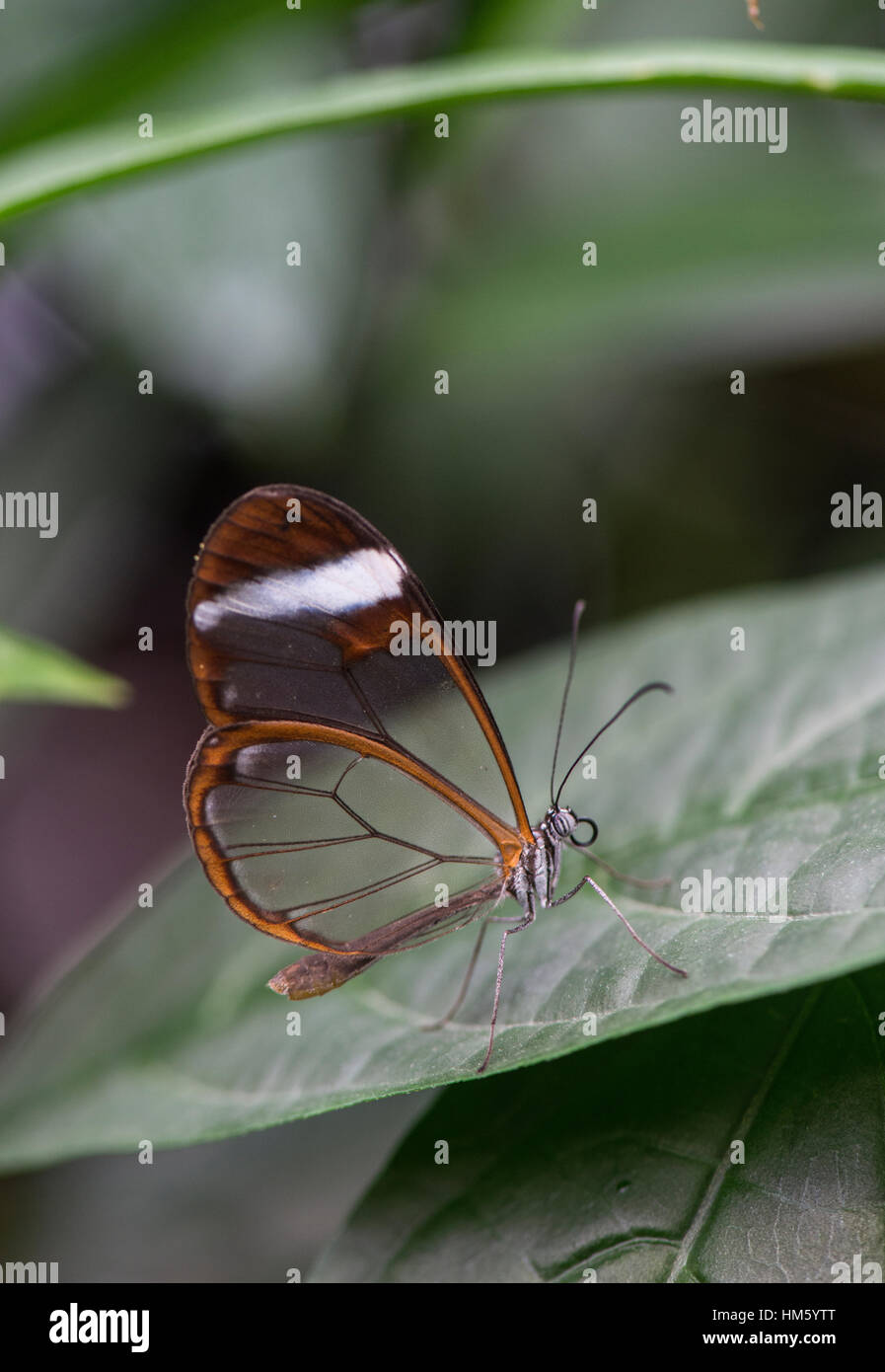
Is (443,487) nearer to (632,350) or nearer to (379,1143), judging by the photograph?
(632,350)

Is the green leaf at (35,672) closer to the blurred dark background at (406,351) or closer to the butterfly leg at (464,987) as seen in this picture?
the butterfly leg at (464,987)

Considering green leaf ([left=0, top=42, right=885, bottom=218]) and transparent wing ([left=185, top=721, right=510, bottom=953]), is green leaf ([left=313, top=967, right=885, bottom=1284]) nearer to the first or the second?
transparent wing ([left=185, top=721, right=510, bottom=953])

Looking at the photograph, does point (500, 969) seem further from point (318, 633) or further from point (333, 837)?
point (318, 633)

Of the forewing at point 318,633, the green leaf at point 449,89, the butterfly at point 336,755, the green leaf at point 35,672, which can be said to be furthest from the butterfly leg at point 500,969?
the green leaf at point 449,89

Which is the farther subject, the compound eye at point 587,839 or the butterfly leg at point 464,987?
the compound eye at point 587,839

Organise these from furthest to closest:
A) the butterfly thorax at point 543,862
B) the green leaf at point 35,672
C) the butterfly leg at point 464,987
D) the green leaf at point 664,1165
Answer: the butterfly thorax at point 543,862, the butterfly leg at point 464,987, the green leaf at point 35,672, the green leaf at point 664,1165

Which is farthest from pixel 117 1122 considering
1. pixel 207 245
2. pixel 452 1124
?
pixel 207 245
